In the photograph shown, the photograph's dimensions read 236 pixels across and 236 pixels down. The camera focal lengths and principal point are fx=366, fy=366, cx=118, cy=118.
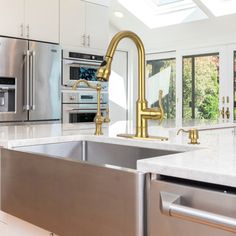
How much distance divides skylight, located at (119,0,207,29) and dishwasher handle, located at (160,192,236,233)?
14.3 feet

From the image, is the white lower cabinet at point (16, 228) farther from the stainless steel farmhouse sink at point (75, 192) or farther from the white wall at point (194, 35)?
the white wall at point (194, 35)

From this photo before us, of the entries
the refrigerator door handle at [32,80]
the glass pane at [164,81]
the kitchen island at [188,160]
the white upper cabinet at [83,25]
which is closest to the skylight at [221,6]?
the glass pane at [164,81]

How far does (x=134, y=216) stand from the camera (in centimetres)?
90

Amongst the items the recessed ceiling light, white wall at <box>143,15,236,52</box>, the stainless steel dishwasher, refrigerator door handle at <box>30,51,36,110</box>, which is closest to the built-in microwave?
refrigerator door handle at <box>30,51,36,110</box>

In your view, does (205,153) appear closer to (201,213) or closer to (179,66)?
(201,213)

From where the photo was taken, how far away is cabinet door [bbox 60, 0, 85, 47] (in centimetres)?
428

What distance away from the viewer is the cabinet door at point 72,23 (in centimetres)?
428

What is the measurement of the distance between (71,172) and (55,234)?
231 millimetres

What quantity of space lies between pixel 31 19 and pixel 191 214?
11.9 ft

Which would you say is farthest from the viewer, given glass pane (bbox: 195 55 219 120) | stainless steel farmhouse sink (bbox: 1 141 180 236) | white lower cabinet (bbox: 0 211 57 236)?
glass pane (bbox: 195 55 219 120)

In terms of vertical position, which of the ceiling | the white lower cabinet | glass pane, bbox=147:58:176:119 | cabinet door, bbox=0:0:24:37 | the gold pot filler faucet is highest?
the ceiling

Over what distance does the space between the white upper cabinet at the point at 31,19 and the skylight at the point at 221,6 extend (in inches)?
73.0

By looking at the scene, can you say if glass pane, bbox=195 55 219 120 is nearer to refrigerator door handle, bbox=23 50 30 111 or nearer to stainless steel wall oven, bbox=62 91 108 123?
stainless steel wall oven, bbox=62 91 108 123

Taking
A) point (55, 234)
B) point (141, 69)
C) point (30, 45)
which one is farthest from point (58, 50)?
point (55, 234)
